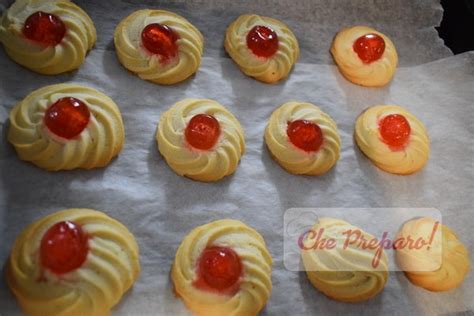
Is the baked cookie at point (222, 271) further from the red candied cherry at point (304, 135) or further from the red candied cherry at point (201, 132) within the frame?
the red candied cherry at point (304, 135)

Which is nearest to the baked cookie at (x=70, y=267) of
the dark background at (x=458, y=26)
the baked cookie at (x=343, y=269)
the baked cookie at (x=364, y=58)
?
the baked cookie at (x=343, y=269)

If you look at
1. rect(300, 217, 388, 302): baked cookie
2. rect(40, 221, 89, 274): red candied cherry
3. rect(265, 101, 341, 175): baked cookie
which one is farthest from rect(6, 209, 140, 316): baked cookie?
rect(265, 101, 341, 175): baked cookie

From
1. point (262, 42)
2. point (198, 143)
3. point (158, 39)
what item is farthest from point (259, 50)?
point (198, 143)

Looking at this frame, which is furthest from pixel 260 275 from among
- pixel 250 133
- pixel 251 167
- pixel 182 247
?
pixel 250 133

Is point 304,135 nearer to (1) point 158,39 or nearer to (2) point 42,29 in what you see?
(1) point 158,39

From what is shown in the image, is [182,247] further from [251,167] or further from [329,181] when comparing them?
[329,181]

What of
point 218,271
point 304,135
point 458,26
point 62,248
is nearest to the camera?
point 62,248
